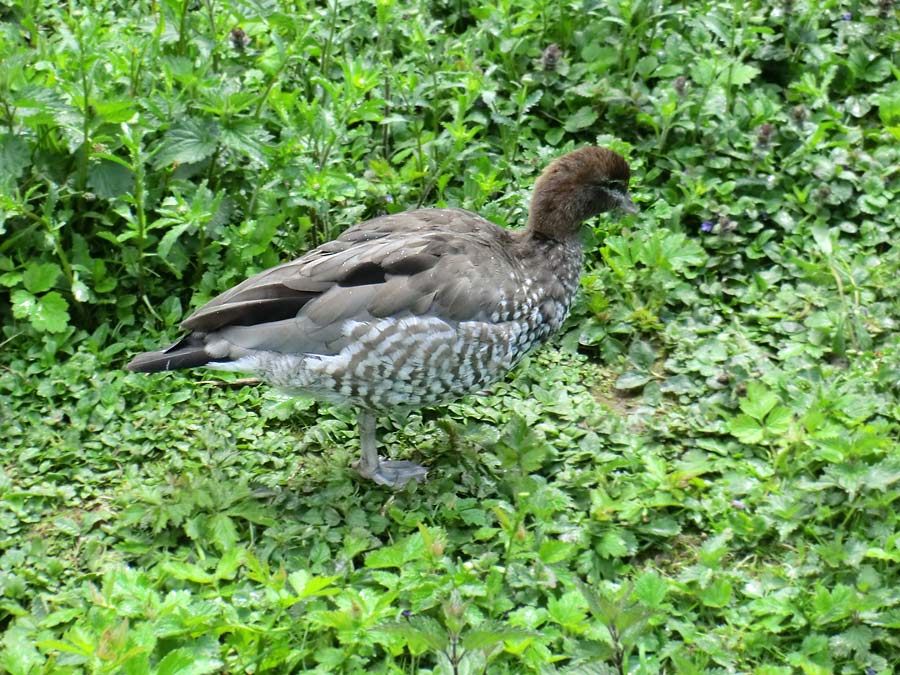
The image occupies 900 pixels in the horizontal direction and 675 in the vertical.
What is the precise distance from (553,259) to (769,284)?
1.25 meters

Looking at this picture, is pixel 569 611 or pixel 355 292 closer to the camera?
pixel 569 611

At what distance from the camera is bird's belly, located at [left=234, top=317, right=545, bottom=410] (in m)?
4.43

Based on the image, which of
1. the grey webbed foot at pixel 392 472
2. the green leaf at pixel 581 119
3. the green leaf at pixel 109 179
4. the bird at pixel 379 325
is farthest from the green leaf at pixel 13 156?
the green leaf at pixel 581 119

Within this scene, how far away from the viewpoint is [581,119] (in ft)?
20.3

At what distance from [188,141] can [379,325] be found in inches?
56.6

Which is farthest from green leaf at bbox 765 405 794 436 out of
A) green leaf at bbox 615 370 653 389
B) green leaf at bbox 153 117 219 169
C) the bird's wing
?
green leaf at bbox 153 117 219 169

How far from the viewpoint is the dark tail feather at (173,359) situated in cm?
443

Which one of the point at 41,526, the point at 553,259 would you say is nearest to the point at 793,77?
the point at 553,259

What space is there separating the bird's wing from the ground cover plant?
1.88ft

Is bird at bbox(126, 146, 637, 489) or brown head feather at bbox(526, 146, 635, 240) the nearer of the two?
bird at bbox(126, 146, 637, 489)

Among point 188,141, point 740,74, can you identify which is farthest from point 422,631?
point 740,74

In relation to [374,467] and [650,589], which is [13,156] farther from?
[650,589]

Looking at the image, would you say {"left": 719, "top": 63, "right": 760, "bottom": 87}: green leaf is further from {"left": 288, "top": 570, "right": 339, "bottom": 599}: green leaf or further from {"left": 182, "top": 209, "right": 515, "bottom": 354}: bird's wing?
{"left": 288, "top": 570, "right": 339, "bottom": 599}: green leaf

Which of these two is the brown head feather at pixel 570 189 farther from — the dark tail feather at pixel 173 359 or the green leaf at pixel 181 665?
the green leaf at pixel 181 665
